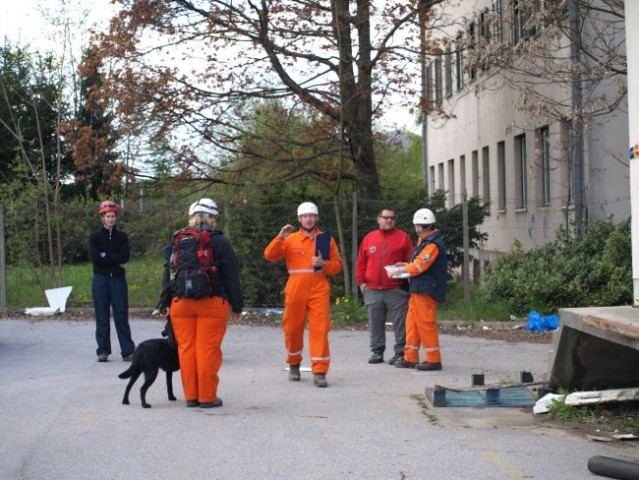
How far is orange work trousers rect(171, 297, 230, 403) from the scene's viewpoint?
995 cm

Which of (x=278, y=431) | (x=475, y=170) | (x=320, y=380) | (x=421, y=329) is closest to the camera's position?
(x=278, y=431)

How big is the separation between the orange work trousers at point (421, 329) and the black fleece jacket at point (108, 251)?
A: 11.6 feet

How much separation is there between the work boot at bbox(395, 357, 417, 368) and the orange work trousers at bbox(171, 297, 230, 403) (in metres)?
3.57

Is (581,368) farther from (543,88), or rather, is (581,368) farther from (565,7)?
(543,88)

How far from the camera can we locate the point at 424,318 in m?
12.7

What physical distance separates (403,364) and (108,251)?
3.79 m

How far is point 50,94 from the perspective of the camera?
2361 cm

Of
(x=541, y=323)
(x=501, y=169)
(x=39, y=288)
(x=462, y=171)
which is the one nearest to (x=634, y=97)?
(x=541, y=323)

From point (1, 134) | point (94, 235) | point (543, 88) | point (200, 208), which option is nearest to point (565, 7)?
point (543, 88)

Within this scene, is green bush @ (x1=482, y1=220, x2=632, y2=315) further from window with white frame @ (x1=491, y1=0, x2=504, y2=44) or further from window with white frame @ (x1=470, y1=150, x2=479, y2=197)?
window with white frame @ (x1=470, y1=150, x2=479, y2=197)

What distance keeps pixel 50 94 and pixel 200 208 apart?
47.4ft

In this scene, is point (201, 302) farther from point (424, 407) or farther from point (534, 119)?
point (534, 119)

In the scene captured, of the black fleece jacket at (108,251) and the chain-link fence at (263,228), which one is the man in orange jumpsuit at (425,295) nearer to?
the black fleece jacket at (108,251)

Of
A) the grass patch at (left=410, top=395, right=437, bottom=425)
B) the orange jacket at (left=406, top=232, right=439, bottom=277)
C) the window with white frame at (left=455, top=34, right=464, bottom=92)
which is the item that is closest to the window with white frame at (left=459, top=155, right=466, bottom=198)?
the window with white frame at (left=455, top=34, right=464, bottom=92)
